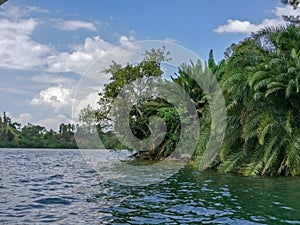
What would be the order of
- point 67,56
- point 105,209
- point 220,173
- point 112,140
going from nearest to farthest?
point 105,209 → point 220,173 → point 67,56 → point 112,140

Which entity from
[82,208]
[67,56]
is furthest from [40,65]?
[82,208]

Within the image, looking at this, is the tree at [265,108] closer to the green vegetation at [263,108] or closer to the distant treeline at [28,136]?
the green vegetation at [263,108]

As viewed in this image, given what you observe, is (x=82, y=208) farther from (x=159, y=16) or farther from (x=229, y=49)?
(x=229, y=49)

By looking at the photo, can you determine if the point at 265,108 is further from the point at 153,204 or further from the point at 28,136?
the point at 28,136

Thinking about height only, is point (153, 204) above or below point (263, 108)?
below

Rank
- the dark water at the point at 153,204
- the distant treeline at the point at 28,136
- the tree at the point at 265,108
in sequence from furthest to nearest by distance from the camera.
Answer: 1. the distant treeline at the point at 28,136
2. the tree at the point at 265,108
3. the dark water at the point at 153,204

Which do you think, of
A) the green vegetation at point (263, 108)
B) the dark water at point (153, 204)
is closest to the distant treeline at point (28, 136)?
the green vegetation at point (263, 108)

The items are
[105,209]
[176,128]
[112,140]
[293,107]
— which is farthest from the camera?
[112,140]

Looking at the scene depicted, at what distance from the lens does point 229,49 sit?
30.8m

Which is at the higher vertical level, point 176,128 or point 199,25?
point 199,25

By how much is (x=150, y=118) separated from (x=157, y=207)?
18.5 metres

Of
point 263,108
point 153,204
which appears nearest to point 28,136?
point 263,108

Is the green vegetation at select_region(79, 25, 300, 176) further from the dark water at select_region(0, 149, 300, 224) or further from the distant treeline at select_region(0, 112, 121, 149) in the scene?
the distant treeline at select_region(0, 112, 121, 149)

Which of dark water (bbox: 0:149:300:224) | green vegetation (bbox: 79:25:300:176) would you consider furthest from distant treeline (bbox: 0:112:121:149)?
dark water (bbox: 0:149:300:224)
